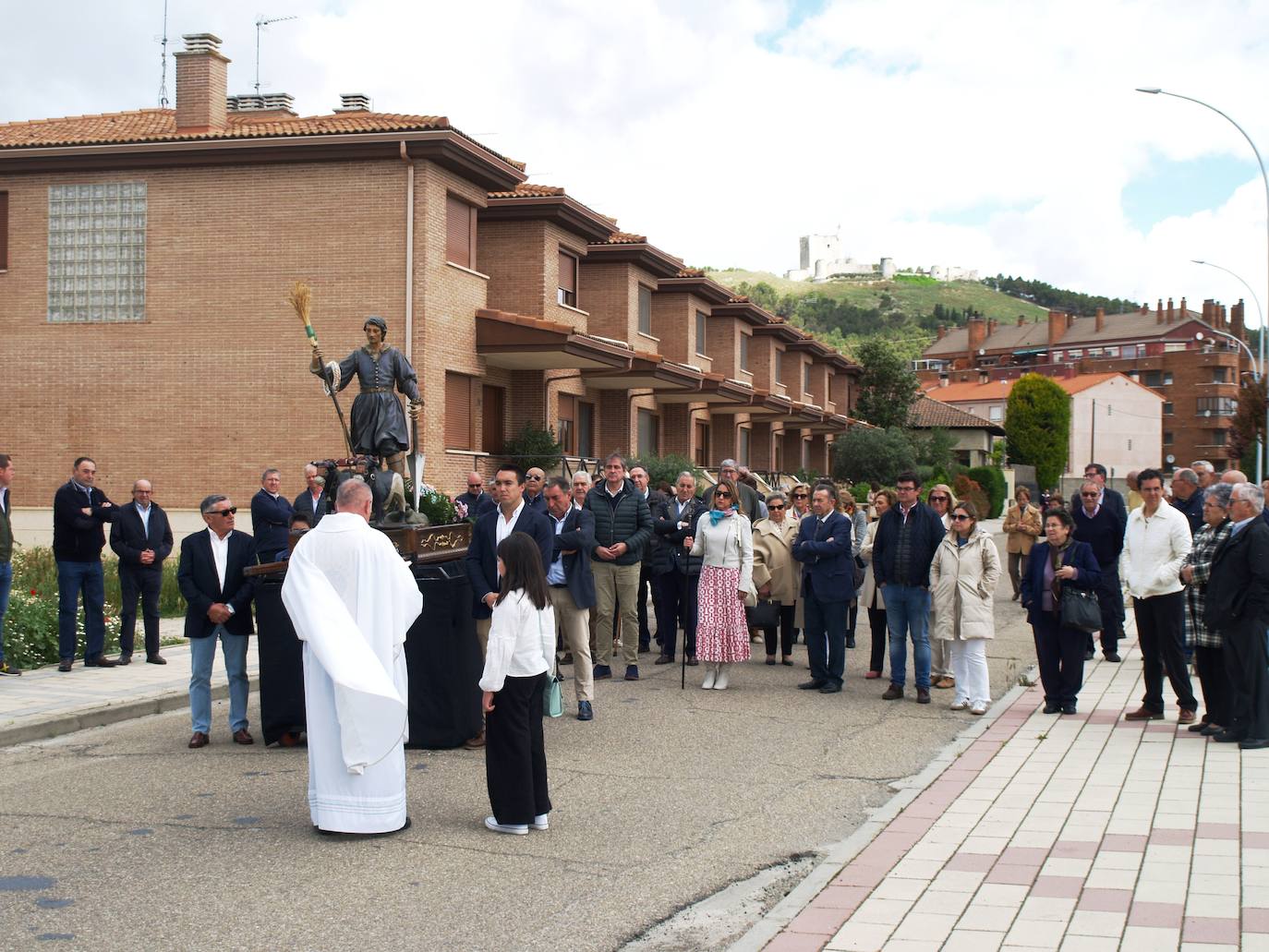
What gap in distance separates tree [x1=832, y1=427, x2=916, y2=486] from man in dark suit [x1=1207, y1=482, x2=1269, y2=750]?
40626 mm

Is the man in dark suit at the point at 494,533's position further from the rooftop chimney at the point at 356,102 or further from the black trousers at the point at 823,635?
the rooftop chimney at the point at 356,102

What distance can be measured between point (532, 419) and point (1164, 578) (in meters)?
20.4

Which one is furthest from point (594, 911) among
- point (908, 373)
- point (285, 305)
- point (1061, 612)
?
point (908, 373)

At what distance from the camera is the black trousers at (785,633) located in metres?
14.2

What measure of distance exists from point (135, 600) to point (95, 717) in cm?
322

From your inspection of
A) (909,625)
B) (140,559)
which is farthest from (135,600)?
(909,625)

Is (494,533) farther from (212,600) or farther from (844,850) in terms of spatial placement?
(844,850)

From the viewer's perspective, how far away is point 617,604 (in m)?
13.9

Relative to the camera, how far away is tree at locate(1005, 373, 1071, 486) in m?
78.6

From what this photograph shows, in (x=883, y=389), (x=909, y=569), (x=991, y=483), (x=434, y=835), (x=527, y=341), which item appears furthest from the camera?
(x=883, y=389)

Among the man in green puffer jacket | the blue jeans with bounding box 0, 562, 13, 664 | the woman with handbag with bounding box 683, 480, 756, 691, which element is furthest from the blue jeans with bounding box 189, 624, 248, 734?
the woman with handbag with bounding box 683, 480, 756, 691

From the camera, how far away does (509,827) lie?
22.9 ft

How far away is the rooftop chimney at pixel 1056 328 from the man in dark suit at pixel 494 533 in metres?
133

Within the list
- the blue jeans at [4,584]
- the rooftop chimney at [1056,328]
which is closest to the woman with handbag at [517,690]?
the blue jeans at [4,584]
